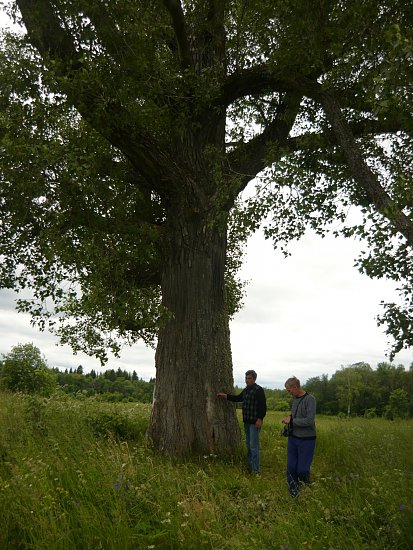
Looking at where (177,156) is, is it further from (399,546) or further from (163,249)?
(399,546)

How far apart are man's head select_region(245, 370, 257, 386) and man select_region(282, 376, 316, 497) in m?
1.80

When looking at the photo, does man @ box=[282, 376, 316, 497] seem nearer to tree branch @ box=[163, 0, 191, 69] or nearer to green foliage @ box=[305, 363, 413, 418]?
tree branch @ box=[163, 0, 191, 69]

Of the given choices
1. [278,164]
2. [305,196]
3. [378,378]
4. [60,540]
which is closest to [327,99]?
[278,164]

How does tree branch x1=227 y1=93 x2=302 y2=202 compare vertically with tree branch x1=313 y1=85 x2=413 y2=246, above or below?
above

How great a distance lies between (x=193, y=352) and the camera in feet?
34.4

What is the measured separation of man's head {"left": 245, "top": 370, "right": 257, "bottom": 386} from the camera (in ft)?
32.8

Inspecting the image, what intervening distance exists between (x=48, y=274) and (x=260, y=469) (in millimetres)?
6560

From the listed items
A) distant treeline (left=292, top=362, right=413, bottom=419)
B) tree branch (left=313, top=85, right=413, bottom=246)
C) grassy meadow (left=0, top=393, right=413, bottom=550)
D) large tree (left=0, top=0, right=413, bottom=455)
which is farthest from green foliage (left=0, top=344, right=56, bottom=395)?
distant treeline (left=292, top=362, right=413, bottom=419)

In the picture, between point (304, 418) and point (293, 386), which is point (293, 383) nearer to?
point (293, 386)

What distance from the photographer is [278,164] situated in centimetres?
873

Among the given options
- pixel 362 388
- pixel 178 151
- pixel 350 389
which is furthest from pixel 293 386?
pixel 362 388

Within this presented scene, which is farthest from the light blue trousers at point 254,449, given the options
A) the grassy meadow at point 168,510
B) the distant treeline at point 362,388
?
the distant treeline at point 362,388

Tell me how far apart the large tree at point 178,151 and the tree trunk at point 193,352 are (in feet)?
0.10

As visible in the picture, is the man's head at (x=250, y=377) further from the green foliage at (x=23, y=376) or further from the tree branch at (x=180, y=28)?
the green foliage at (x=23, y=376)
